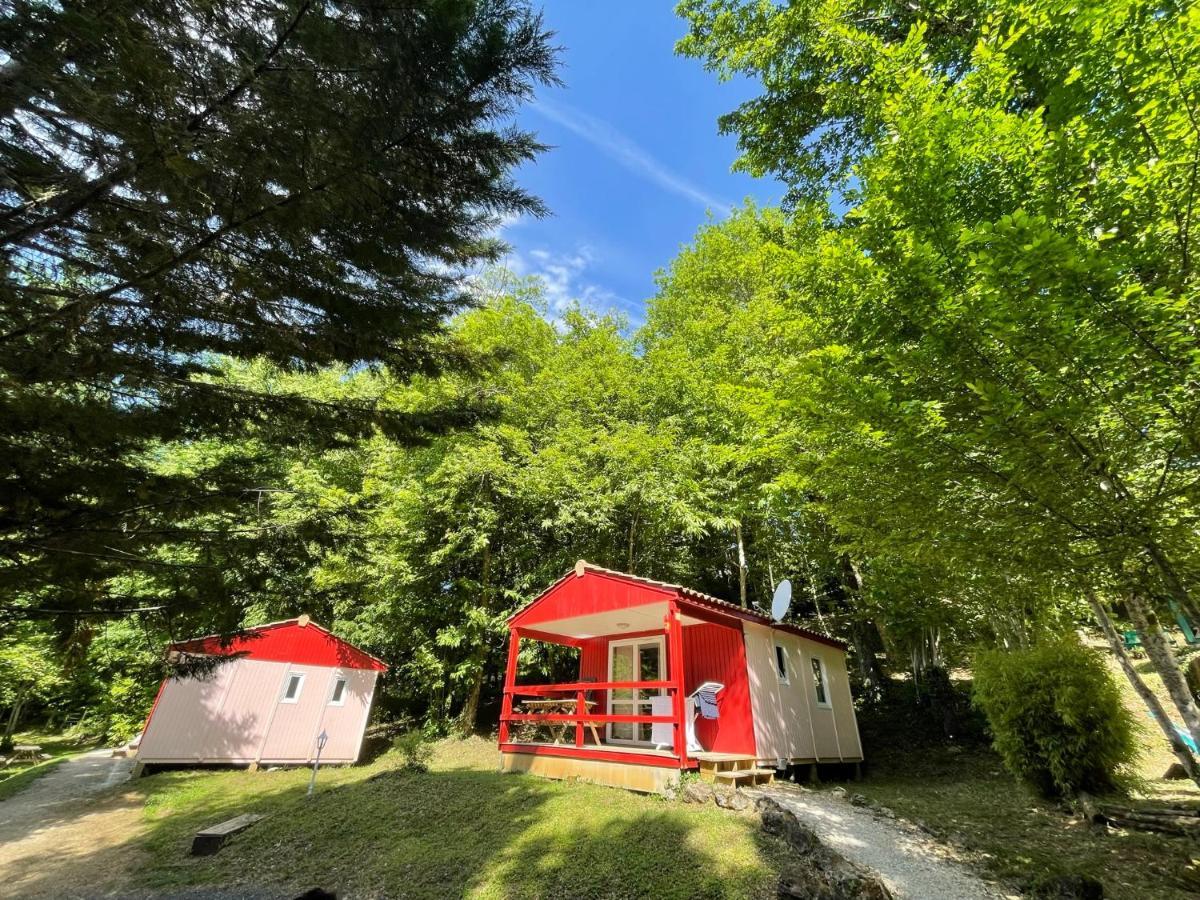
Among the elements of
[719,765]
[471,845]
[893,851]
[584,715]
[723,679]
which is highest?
[723,679]

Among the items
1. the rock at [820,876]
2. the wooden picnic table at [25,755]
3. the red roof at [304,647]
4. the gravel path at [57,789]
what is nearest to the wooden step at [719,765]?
the rock at [820,876]

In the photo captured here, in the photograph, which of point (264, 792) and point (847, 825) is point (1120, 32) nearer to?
point (847, 825)

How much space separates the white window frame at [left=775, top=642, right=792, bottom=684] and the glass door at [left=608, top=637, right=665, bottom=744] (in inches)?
81.8

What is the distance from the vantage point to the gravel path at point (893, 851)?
416 centimetres

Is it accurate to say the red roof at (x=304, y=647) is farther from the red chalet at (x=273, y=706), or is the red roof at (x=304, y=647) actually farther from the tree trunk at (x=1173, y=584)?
the tree trunk at (x=1173, y=584)

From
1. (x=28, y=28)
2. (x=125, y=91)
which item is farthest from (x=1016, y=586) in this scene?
(x=28, y=28)

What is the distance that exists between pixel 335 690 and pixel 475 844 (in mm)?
9091

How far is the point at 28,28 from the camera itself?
1.85 m

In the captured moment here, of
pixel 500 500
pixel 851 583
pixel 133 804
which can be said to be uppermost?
pixel 500 500

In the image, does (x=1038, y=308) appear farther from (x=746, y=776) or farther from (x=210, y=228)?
(x=746, y=776)

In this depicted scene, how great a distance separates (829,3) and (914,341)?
16.7ft

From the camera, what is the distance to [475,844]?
5.34 metres

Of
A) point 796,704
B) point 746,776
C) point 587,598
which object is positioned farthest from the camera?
point 796,704

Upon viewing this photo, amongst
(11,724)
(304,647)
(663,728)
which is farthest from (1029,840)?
(11,724)
